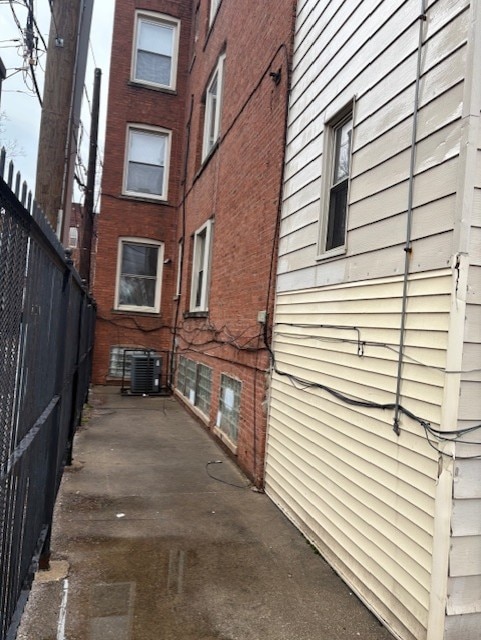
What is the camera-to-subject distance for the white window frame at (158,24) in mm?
13648

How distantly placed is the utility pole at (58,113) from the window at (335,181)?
2.55 metres

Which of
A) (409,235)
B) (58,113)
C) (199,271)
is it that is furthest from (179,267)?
(409,235)

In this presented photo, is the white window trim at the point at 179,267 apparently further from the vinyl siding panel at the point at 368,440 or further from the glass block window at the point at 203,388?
the vinyl siding panel at the point at 368,440

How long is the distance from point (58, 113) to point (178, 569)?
428cm

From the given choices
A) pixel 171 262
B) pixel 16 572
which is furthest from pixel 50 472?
pixel 171 262

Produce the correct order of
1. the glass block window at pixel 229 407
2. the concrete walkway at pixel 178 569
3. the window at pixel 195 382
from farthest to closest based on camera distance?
the window at pixel 195 382
the glass block window at pixel 229 407
the concrete walkway at pixel 178 569

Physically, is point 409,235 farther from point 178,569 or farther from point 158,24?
point 158,24

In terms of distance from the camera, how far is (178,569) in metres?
3.67

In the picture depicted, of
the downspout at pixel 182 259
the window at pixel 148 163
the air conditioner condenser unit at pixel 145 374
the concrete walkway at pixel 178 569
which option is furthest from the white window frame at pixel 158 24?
the concrete walkway at pixel 178 569

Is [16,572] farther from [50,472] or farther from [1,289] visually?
[1,289]

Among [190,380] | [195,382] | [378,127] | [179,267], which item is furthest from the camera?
[179,267]

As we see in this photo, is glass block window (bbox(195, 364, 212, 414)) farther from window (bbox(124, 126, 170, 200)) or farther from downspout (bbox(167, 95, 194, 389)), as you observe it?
window (bbox(124, 126, 170, 200))

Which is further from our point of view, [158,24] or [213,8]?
[158,24]

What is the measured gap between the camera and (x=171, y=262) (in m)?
13.8
